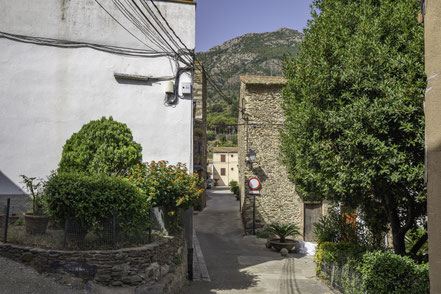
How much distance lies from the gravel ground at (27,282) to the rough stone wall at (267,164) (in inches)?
511

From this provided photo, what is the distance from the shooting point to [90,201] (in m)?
6.13

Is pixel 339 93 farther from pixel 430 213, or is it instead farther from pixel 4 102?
pixel 4 102

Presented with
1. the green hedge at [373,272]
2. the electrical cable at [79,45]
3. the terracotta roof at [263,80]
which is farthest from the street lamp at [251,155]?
the electrical cable at [79,45]

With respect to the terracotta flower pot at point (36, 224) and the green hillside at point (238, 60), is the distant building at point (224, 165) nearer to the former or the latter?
the green hillside at point (238, 60)

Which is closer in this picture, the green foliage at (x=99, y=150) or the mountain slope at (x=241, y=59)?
the green foliage at (x=99, y=150)

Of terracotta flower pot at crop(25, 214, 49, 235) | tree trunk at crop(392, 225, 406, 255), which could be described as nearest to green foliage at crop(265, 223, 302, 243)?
tree trunk at crop(392, 225, 406, 255)

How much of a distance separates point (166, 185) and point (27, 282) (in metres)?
3.14

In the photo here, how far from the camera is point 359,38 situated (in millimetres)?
6734

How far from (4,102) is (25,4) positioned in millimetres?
2493

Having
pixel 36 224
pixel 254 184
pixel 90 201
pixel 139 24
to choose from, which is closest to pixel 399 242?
pixel 90 201

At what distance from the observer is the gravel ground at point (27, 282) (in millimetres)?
5559

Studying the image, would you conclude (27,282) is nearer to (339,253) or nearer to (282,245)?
(339,253)

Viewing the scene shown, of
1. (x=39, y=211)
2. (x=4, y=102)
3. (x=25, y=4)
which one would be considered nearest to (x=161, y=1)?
(x=25, y=4)

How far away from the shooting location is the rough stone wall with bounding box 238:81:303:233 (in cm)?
1827
